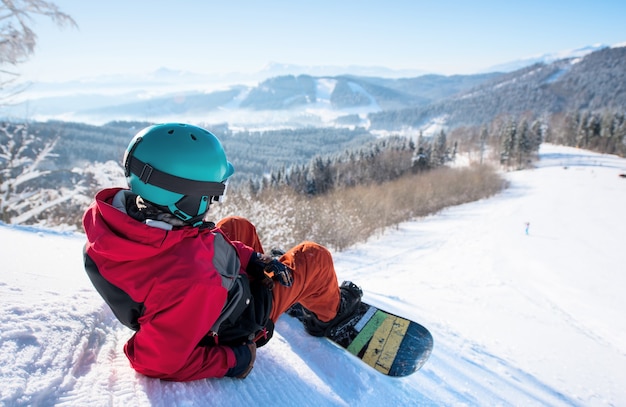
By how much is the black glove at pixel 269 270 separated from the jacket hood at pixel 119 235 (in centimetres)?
57

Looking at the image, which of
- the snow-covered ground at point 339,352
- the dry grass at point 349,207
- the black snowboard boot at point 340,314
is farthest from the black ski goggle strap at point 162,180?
the dry grass at point 349,207

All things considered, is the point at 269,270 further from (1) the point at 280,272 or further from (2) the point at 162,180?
(2) the point at 162,180

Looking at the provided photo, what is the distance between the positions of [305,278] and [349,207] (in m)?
17.4

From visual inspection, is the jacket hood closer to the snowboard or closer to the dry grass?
the snowboard

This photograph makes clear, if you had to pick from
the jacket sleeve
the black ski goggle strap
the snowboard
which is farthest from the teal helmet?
the snowboard

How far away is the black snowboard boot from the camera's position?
2.07 metres

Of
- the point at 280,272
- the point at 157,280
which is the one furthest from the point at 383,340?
the point at 157,280

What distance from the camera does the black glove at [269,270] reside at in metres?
1.62

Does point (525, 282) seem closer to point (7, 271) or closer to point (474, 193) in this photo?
point (7, 271)

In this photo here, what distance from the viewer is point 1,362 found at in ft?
3.64

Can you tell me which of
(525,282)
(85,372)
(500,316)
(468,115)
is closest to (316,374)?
(85,372)

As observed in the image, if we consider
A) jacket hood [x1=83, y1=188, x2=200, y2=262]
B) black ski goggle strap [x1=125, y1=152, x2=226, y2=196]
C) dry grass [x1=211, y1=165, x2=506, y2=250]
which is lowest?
dry grass [x1=211, y1=165, x2=506, y2=250]

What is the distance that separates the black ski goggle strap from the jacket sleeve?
399 mm

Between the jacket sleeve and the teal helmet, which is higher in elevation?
the teal helmet
